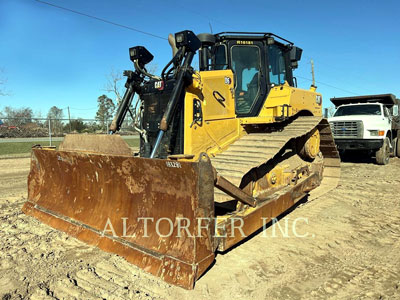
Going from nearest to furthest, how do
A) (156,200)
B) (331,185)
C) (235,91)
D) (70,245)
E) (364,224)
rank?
(156,200)
(70,245)
(364,224)
(235,91)
(331,185)

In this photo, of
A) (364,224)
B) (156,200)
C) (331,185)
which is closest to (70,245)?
(156,200)

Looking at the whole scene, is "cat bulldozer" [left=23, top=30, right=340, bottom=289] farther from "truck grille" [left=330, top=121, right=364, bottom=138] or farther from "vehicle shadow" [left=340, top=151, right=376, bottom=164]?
"vehicle shadow" [left=340, top=151, right=376, bottom=164]

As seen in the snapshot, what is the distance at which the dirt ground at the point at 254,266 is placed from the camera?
2.87 m

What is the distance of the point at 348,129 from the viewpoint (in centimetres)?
1127

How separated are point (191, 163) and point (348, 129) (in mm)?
9986

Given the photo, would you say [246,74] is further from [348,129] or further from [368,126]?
[368,126]

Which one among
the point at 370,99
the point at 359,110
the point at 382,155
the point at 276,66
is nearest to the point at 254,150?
the point at 276,66

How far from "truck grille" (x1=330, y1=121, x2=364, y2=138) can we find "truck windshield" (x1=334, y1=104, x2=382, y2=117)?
98cm

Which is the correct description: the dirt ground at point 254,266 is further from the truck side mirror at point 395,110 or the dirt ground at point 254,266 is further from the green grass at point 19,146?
the green grass at point 19,146

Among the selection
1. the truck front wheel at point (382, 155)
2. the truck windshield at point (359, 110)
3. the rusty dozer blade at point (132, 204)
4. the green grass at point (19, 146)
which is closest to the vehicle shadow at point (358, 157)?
the truck front wheel at point (382, 155)

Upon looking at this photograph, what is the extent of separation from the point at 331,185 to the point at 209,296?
5.17 m

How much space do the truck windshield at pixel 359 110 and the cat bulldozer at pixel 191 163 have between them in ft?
20.8

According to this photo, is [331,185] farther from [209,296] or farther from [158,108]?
[209,296]

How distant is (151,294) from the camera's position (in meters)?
2.79
